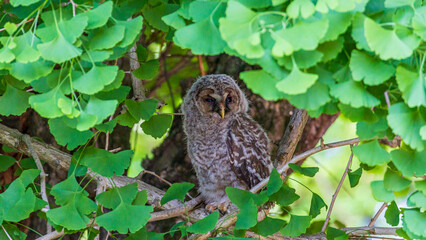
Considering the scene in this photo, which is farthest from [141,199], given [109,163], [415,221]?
[415,221]

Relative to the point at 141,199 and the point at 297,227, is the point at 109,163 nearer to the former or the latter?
the point at 141,199

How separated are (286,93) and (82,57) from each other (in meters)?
0.53

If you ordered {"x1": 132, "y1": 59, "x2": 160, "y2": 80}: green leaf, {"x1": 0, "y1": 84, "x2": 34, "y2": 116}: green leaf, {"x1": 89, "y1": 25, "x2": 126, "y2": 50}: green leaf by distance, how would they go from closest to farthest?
{"x1": 89, "y1": 25, "x2": 126, "y2": 50}: green leaf
{"x1": 0, "y1": 84, "x2": 34, "y2": 116}: green leaf
{"x1": 132, "y1": 59, "x2": 160, "y2": 80}: green leaf

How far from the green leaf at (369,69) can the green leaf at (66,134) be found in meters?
0.86

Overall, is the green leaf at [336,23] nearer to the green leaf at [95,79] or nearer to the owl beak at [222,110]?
the green leaf at [95,79]

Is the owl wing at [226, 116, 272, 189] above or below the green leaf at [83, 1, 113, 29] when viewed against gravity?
below

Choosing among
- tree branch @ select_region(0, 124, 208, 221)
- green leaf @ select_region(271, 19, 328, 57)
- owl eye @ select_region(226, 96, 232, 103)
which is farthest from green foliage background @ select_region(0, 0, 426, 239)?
owl eye @ select_region(226, 96, 232, 103)

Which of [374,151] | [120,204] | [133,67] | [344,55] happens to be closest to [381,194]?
[374,151]

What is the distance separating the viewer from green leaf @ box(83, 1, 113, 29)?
1381 millimetres

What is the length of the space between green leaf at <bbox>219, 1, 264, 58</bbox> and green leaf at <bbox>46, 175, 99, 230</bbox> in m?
0.89

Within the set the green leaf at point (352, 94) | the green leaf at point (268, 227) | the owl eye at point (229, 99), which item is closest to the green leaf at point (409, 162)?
the green leaf at point (352, 94)

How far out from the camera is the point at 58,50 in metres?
1.33

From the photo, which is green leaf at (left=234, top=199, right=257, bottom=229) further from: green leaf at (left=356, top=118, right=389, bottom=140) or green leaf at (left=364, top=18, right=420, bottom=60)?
green leaf at (left=364, top=18, right=420, bottom=60)

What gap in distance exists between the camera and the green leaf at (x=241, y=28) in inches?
47.7
